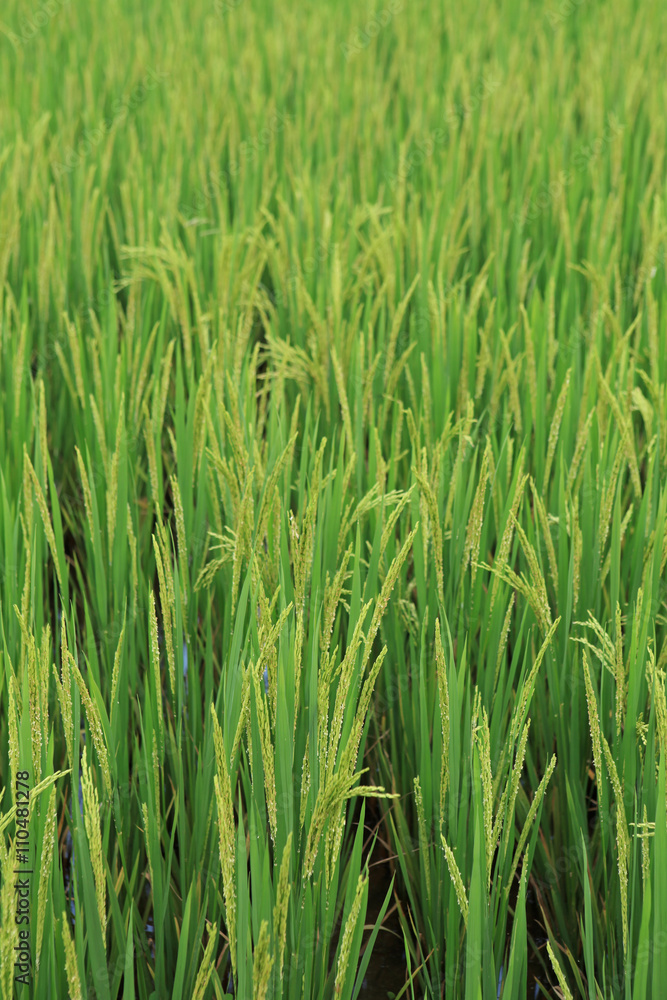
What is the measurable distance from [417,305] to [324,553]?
39.1 inches

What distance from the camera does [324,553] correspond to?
1.30 m

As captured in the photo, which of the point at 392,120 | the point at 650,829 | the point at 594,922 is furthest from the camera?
the point at 392,120

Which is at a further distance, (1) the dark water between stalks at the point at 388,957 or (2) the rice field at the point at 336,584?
(1) the dark water between stalks at the point at 388,957

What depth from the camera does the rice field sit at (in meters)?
0.87

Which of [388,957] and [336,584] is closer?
[336,584]

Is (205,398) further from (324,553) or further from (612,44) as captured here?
(612,44)

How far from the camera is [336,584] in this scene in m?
0.93

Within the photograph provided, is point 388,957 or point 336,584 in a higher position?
point 336,584

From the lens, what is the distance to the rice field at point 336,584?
2.85ft

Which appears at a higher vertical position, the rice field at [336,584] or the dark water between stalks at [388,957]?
the rice field at [336,584]

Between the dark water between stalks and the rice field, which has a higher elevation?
the rice field

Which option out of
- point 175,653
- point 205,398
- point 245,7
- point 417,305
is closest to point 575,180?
point 417,305

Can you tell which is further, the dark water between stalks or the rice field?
the dark water between stalks

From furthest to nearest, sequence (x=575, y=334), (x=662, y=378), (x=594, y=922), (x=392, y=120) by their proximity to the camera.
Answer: (x=392, y=120), (x=575, y=334), (x=662, y=378), (x=594, y=922)
